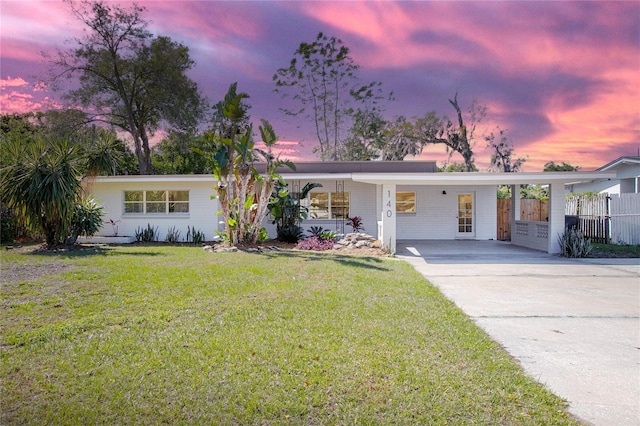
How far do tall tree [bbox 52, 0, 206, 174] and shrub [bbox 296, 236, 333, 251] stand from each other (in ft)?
56.0

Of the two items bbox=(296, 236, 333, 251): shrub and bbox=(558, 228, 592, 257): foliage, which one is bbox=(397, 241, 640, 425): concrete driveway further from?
bbox=(296, 236, 333, 251): shrub

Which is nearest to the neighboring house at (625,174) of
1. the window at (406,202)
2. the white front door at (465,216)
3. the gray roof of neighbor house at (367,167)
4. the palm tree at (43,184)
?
the white front door at (465,216)

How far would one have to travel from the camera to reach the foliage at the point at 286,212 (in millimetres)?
15742

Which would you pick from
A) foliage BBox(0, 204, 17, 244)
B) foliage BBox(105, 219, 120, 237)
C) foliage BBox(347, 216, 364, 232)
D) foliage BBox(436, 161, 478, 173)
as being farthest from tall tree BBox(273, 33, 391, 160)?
foliage BBox(0, 204, 17, 244)

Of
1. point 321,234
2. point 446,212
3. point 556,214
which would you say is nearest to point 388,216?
point 321,234

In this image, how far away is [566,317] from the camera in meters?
6.07

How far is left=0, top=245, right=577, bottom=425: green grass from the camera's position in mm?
3244

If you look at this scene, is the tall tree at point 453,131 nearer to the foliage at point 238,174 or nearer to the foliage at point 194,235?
the foliage at point 194,235

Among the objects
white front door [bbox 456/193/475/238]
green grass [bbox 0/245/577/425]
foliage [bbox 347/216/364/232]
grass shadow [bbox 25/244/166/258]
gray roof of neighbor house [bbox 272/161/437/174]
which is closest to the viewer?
green grass [bbox 0/245/577/425]

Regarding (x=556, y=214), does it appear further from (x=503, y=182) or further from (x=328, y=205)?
(x=328, y=205)

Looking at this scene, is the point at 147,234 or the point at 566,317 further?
the point at 147,234

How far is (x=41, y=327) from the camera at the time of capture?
5082 millimetres

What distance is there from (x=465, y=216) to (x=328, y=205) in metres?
5.96

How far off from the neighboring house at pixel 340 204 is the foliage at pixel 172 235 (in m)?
0.15
